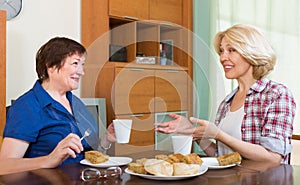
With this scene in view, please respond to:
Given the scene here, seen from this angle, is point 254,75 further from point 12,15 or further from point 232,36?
point 12,15

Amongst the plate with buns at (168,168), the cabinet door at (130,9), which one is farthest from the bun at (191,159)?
the cabinet door at (130,9)

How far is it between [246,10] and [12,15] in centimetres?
189

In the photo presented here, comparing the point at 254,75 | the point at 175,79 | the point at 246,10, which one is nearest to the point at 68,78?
the point at 175,79

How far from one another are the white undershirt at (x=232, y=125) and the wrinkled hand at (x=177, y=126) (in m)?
0.50

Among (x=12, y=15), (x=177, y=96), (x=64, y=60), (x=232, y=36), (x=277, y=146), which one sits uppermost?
(x=12, y=15)

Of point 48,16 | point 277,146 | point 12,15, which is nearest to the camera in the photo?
point 277,146

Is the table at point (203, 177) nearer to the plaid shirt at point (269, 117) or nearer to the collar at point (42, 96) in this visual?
the plaid shirt at point (269, 117)

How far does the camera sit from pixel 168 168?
42.6 inches

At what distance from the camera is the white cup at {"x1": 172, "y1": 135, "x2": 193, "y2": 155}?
3.85 feet

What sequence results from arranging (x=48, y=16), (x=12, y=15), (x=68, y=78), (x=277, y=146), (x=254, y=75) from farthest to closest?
(x=48, y=16) < (x=12, y=15) < (x=254, y=75) < (x=68, y=78) < (x=277, y=146)

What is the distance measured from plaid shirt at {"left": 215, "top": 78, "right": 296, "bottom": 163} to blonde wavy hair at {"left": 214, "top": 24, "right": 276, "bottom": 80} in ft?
0.23

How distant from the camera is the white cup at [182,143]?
1174 millimetres

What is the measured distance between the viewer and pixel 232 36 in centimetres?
166

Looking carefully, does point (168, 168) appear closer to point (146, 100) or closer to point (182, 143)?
point (182, 143)
